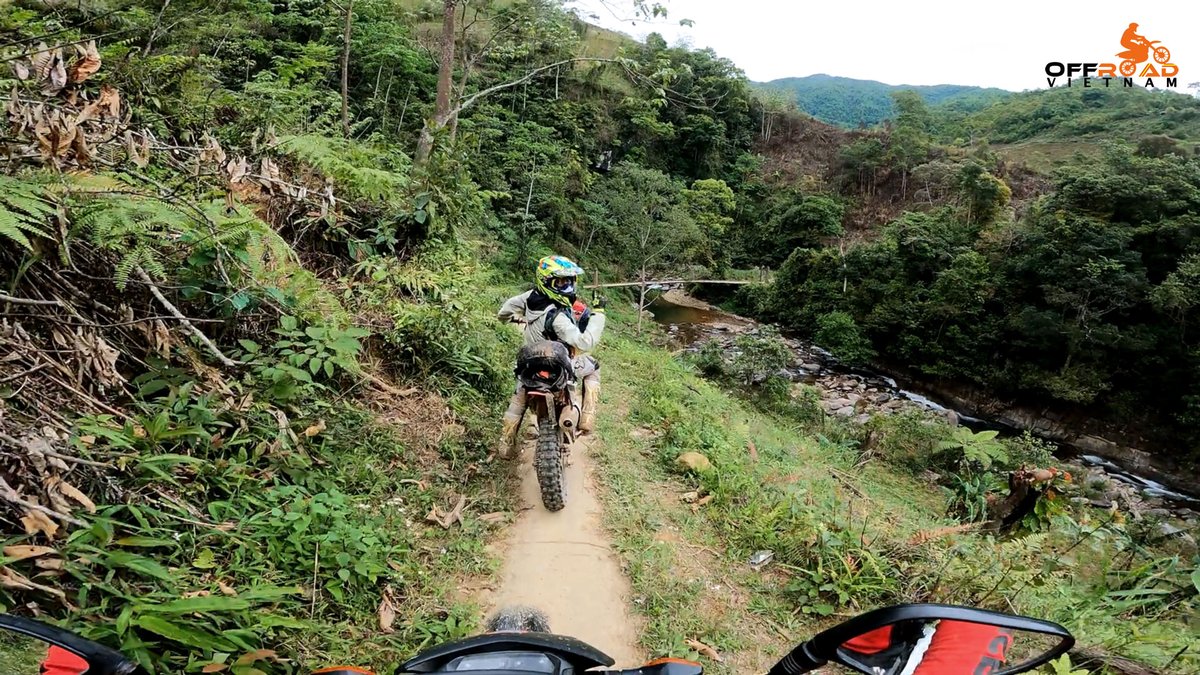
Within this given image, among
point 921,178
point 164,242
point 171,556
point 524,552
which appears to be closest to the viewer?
point 171,556

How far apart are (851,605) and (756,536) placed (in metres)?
0.81

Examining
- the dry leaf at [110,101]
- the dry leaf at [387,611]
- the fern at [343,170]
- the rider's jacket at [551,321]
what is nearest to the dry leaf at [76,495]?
the dry leaf at [387,611]

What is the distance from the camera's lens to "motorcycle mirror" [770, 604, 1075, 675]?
4.26ft

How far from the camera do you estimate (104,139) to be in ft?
11.6

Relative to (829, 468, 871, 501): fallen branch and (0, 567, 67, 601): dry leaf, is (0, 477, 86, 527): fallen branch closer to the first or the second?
(0, 567, 67, 601): dry leaf

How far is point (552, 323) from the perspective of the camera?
4.61m

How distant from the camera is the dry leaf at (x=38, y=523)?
7.11 ft

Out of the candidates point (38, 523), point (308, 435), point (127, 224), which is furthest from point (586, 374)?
point (38, 523)

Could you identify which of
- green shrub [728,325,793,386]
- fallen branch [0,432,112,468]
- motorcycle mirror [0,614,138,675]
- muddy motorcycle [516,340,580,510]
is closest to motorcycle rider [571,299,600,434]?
muddy motorcycle [516,340,580,510]

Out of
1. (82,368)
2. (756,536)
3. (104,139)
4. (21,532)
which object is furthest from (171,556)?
(756,536)

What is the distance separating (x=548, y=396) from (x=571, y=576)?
1272mm

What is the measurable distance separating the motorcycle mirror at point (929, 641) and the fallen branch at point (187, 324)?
359cm

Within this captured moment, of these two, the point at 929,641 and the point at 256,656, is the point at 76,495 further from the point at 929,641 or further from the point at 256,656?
the point at 929,641

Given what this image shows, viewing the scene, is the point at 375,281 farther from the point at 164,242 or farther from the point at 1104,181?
the point at 1104,181
